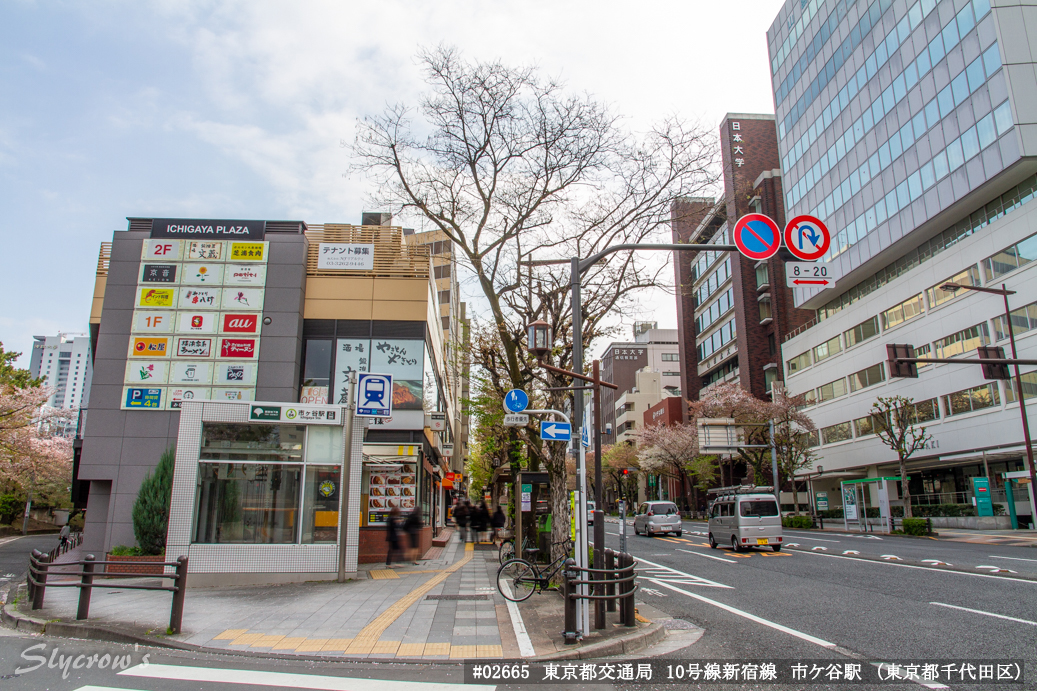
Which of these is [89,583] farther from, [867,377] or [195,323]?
[867,377]

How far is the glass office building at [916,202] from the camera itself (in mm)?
Result: 31578

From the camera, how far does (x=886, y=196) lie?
134 ft

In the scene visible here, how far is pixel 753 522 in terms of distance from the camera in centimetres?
2162

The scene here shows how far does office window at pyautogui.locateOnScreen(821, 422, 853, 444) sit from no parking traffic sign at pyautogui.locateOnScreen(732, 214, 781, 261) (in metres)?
44.2

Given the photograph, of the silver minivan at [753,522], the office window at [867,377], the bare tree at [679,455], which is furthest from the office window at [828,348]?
the silver minivan at [753,522]

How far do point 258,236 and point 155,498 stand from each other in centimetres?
885

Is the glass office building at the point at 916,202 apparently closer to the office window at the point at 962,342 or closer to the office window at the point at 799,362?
the office window at the point at 962,342

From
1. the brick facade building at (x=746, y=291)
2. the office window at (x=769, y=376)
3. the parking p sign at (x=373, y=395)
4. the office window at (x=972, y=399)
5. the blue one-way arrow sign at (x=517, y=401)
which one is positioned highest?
the brick facade building at (x=746, y=291)

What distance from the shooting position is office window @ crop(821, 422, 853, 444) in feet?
153

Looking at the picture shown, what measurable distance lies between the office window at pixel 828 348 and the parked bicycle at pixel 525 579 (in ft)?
144

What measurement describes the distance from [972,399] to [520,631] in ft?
120

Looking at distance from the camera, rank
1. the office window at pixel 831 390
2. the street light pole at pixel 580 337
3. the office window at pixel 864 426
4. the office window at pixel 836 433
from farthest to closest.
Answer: the office window at pixel 831 390, the office window at pixel 836 433, the office window at pixel 864 426, the street light pole at pixel 580 337

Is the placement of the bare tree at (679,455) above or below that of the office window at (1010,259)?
below

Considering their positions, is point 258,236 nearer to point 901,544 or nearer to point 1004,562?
point 1004,562
